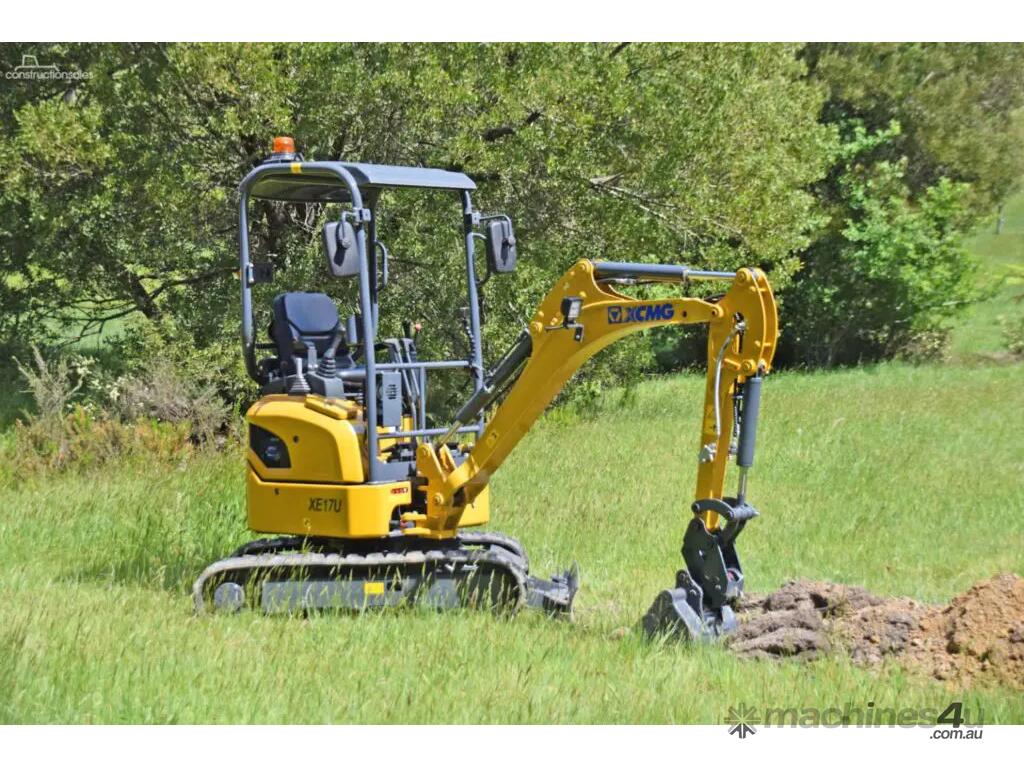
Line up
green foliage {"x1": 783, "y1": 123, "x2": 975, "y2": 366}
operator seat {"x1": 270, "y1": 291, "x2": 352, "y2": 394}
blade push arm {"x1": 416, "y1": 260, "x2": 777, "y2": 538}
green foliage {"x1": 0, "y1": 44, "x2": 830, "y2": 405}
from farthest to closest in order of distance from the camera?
green foliage {"x1": 783, "y1": 123, "x2": 975, "y2": 366} → green foliage {"x1": 0, "y1": 44, "x2": 830, "y2": 405} → operator seat {"x1": 270, "y1": 291, "x2": 352, "y2": 394} → blade push arm {"x1": 416, "y1": 260, "x2": 777, "y2": 538}

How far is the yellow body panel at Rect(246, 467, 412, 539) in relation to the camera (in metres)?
7.48

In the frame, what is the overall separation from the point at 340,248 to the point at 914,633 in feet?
12.9

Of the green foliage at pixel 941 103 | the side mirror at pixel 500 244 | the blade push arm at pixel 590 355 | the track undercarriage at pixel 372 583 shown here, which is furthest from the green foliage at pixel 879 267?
the track undercarriage at pixel 372 583

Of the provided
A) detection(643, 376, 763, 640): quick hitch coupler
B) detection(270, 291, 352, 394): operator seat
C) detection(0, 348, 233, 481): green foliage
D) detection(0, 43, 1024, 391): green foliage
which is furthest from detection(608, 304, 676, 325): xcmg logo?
detection(0, 43, 1024, 391): green foliage

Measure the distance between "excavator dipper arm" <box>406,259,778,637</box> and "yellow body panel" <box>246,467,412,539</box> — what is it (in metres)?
0.36

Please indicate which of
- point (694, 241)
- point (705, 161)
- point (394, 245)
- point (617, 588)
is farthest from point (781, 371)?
point (617, 588)

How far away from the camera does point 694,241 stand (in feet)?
59.7

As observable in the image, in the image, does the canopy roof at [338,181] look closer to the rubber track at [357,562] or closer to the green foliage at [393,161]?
the rubber track at [357,562]

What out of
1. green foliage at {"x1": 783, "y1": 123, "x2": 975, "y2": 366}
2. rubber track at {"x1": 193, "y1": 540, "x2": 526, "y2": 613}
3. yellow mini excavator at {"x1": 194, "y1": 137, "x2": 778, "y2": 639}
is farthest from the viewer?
green foliage at {"x1": 783, "y1": 123, "x2": 975, "y2": 366}

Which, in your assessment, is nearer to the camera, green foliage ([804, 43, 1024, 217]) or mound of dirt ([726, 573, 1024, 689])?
mound of dirt ([726, 573, 1024, 689])

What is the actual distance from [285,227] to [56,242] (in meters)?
3.50

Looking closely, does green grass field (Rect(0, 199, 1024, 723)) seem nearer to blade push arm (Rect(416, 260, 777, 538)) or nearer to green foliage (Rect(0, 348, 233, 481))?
green foliage (Rect(0, 348, 233, 481))

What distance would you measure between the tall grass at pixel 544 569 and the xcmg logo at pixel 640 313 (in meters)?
1.77

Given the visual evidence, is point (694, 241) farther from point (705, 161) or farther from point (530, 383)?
point (530, 383)
